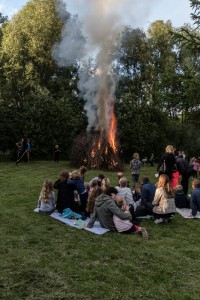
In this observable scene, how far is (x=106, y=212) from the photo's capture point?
8.16 meters

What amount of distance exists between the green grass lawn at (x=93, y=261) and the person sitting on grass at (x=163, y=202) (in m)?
0.27

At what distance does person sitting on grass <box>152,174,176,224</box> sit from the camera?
9133mm

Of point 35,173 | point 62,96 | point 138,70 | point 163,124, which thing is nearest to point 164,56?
point 138,70

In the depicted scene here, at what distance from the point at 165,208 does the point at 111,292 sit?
4414 millimetres

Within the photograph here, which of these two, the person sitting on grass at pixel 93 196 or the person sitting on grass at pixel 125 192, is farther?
the person sitting on grass at pixel 125 192

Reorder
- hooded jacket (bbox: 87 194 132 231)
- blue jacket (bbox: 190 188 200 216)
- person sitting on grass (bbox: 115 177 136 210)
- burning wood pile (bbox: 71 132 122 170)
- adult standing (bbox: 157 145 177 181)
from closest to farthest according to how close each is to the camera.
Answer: hooded jacket (bbox: 87 194 132 231), person sitting on grass (bbox: 115 177 136 210), blue jacket (bbox: 190 188 200 216), adult standing (bbox: 157 145 177 181), burning wood pile (bbox: 71 132 122 170)

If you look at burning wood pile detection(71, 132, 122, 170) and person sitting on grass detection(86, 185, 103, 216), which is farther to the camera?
burning wood pile detection(71, 132, 122, 170)

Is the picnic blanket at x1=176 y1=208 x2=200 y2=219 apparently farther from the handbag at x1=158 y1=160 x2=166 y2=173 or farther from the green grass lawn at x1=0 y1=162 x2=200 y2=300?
the handbag at x1=158 y1=160 x2=166 y2=173

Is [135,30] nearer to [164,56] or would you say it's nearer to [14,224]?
[164,56]

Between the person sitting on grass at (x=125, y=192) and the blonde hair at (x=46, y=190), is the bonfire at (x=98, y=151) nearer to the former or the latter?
the blonde hair at (x=46, y=190)

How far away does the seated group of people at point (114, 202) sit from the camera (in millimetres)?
8141

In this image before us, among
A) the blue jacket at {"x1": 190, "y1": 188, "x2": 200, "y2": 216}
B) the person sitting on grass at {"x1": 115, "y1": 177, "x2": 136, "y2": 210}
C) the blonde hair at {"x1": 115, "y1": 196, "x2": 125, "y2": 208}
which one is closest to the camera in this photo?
the blonde hair at {"x1": 115, "y1": 196, "x2": 125, "y2": 208}

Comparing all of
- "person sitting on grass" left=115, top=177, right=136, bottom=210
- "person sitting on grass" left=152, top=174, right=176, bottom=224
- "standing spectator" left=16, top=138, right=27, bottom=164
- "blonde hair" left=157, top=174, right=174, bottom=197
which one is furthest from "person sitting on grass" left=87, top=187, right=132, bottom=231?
"standing spectator" left=16, top=138, right=27, bottom=164

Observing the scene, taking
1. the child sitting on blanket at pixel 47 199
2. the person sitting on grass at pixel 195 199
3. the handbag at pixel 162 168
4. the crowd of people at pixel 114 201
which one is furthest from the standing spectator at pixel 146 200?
the child sitting on blanket at pixel 47 199
